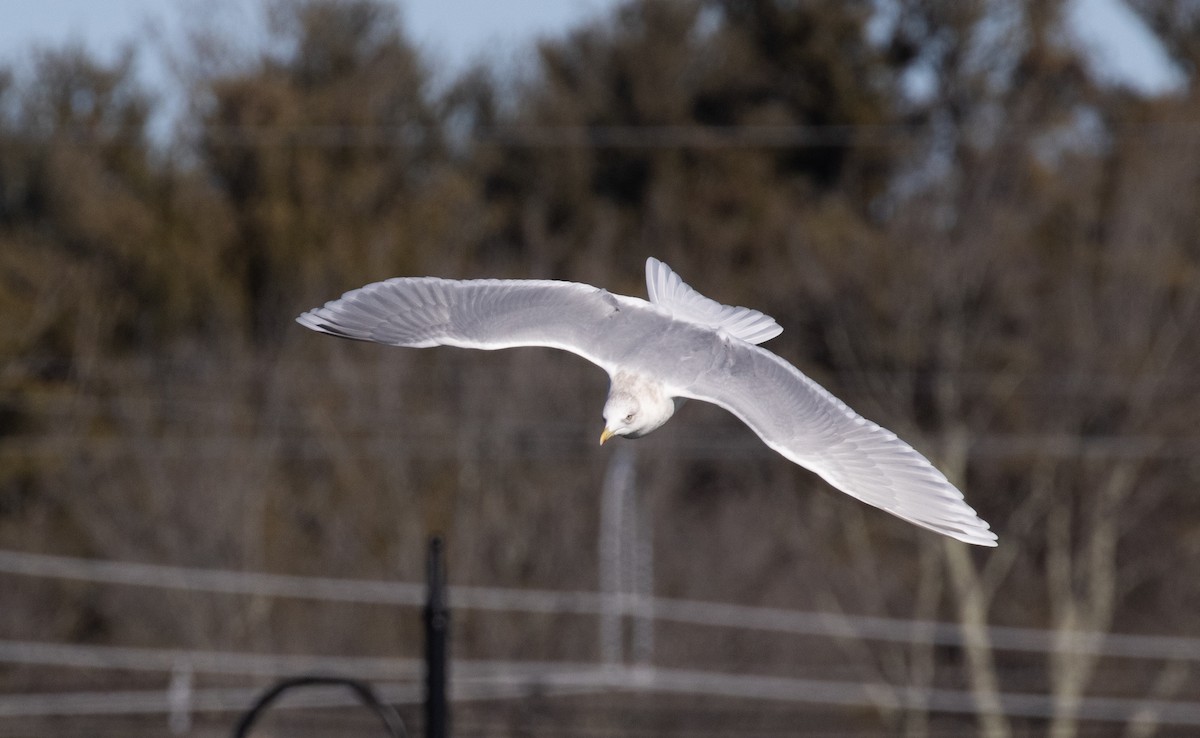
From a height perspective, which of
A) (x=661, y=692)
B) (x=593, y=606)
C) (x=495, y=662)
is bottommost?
(x=661, y=692)

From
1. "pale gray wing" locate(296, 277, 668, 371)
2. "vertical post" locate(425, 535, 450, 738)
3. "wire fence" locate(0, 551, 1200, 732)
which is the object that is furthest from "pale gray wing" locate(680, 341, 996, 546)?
"wire fence" locate(0, 551, 1200, 732)

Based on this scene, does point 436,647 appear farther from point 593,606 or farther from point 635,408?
point 593,606

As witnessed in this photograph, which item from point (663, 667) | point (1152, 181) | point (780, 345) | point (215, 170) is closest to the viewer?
point (663, 667)

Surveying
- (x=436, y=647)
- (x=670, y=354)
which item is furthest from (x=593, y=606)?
(x=670, y=354)

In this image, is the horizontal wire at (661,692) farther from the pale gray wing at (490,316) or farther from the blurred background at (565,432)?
the pale gray wing at (490,316)

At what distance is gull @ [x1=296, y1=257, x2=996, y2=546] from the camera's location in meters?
3.44

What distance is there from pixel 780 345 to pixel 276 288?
16.1 ft

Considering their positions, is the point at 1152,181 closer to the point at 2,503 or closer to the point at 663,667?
the point at 663,667

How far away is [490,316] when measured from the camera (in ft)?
12.9

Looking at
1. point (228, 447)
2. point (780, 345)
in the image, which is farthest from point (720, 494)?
point (228, 447)

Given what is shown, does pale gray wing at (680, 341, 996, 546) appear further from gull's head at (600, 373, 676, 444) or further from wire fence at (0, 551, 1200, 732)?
wire fence at (0, 551, 1200, 732)

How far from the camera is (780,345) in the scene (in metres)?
15.3

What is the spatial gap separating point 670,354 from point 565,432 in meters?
11.7

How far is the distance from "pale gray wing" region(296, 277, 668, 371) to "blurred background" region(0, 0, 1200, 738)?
8.19m
